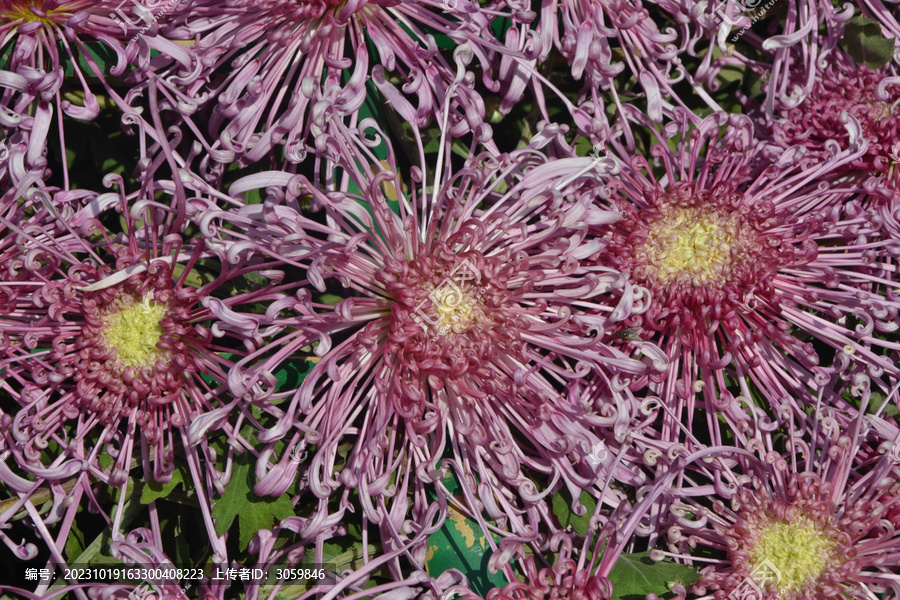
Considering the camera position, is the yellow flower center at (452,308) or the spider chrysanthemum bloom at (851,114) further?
the spider chrysanthemum bloom at (851,114)

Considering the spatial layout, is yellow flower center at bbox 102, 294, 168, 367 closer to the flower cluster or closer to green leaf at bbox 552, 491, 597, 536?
the flower cluster

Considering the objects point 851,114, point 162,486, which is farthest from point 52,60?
point 851,114

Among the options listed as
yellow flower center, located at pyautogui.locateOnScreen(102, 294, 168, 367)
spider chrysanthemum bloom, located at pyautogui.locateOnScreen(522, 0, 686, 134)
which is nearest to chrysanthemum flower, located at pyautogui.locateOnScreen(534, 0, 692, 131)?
spider chrysanthemum bloom, located at pyautogui.locateOnScreen(522, 0, 686, 134)

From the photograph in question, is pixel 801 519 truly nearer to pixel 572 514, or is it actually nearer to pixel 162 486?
pixel 572 514

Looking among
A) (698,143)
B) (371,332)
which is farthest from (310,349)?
(698,143)

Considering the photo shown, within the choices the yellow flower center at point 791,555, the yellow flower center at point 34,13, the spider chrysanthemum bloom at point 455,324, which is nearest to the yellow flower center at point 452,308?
the spider chrysanthemum bloom at point 455,324

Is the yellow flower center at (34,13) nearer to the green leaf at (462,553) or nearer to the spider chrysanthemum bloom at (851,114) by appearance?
the green leaf at (462,553)
